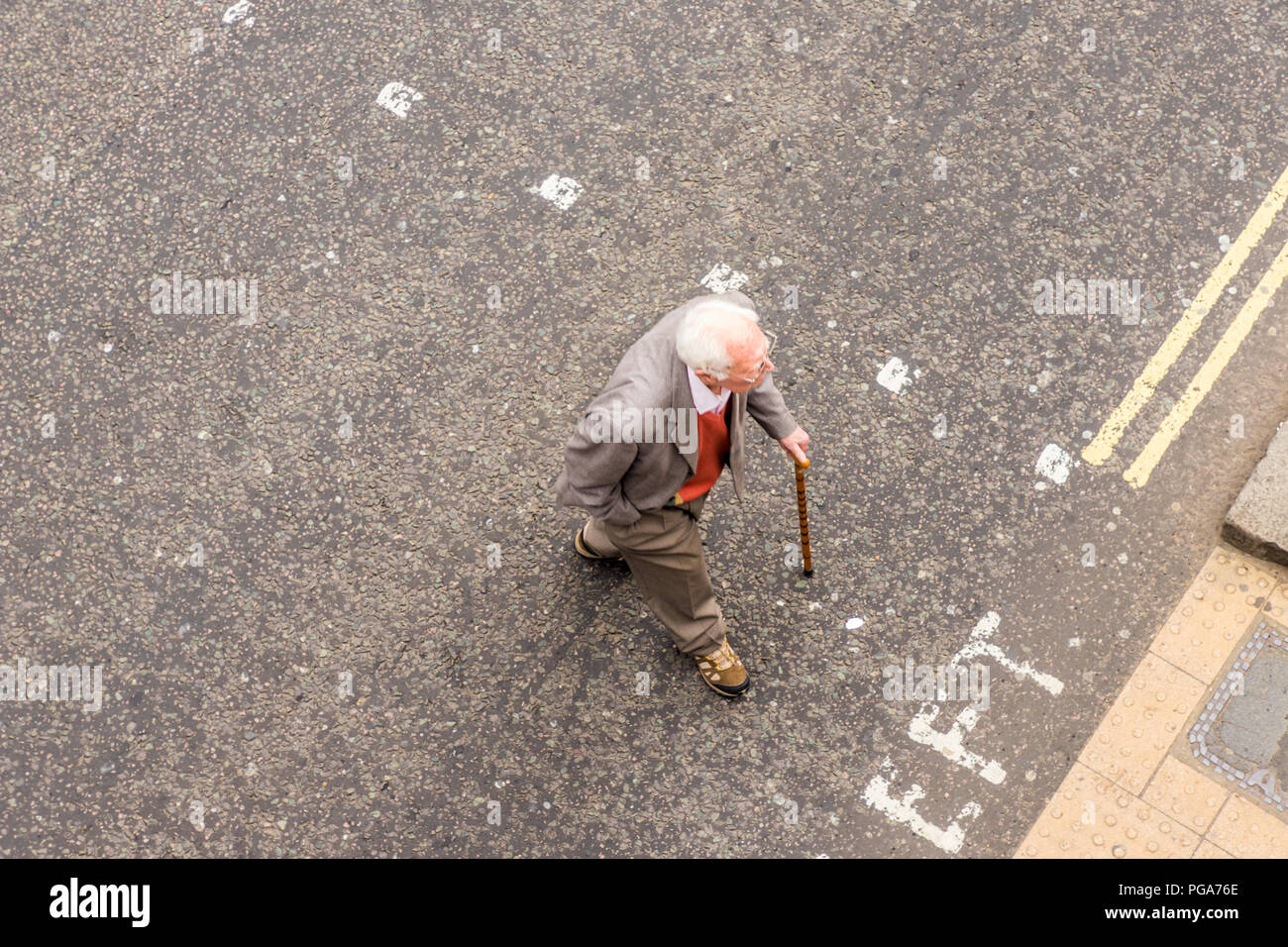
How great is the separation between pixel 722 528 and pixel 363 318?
2.13m

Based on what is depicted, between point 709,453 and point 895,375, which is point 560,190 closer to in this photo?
point 895,375

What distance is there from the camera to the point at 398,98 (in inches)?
252

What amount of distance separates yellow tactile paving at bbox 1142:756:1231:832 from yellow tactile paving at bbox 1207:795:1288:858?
4cm

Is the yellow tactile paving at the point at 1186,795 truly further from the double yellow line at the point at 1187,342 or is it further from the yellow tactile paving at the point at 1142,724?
the double yellow line at the point at 1187,342

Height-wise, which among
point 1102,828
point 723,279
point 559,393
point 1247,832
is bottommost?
point 1102,828

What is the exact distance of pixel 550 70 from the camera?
21.1 feet

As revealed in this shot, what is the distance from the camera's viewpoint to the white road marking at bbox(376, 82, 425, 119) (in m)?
6.37

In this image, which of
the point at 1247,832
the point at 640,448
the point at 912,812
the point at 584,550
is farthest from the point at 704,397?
the point at 1247,832

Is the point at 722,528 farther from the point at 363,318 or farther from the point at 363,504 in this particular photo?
the point at 363,318

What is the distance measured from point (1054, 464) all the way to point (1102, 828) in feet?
5.46

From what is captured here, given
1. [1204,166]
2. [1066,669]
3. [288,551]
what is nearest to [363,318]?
[288,551]
